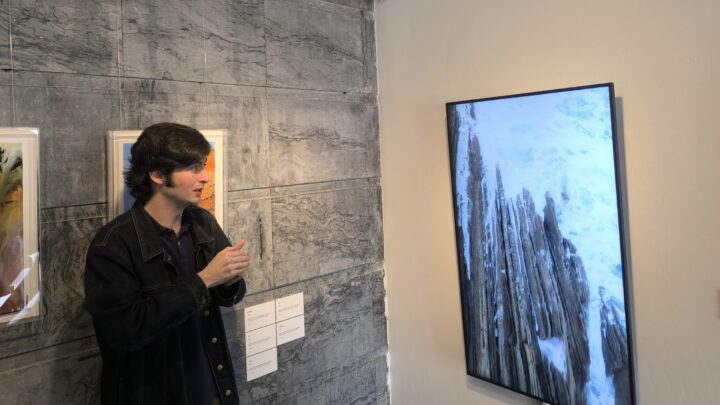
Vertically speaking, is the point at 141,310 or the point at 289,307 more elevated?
the point at 141,310

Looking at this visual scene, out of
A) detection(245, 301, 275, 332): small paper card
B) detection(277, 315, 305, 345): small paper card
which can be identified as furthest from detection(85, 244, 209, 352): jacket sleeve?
detection(277, 315, 305, 345): small paper card

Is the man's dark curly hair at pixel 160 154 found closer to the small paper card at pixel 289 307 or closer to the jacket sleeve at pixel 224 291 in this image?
the jacket sleeve at pixel 224 291

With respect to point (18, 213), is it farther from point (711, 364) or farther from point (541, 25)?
point (711, 364)

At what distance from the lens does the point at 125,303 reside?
1.21 m

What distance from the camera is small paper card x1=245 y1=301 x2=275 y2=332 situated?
1847 mm

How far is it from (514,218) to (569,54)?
586 mm

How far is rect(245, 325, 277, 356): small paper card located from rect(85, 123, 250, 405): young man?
1.25ft

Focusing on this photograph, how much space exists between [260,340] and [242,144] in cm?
74

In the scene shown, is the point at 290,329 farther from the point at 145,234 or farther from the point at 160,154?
the point at 160,154

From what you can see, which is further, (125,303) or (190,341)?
(190,341)

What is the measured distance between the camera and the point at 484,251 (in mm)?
→ 1858

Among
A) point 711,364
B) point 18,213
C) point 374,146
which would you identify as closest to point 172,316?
point 18,213

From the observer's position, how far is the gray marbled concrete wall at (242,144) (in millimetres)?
1371

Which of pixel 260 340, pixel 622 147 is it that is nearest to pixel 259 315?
pixel 260 340
